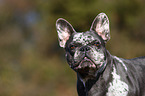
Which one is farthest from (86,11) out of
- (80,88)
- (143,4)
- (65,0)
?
(80,88)

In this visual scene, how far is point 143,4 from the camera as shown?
4009 cm

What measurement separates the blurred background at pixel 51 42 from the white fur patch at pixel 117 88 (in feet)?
84.6

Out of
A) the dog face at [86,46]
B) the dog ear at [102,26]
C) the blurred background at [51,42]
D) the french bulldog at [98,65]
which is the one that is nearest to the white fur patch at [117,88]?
the french bulldog at [98,65]

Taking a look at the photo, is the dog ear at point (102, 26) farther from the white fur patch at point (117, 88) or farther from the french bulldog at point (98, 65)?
the white fur patch at point (117, 88)

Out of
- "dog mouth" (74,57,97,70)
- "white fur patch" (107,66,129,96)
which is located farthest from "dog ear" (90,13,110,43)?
"white fur patch" (107,66,129,96)

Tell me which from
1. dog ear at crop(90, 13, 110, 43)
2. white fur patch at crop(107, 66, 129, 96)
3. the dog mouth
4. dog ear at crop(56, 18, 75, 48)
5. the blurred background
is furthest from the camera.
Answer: the blurred background

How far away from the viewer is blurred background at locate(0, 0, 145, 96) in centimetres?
3566

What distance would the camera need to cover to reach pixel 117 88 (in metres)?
7.73

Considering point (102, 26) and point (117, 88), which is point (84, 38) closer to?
point (102, 26)

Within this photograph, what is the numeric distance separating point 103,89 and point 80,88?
0.58 meters

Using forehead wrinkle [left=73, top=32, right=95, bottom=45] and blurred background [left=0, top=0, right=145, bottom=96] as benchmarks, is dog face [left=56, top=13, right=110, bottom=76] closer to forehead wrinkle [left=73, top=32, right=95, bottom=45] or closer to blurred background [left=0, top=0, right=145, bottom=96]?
forehead wrinkle [left=73, top=32, right=95, bottom=45]

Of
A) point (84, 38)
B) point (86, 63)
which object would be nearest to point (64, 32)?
point (84, 38)

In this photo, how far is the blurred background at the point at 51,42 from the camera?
117 ft

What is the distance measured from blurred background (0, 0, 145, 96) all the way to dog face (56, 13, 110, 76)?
83.0ft
